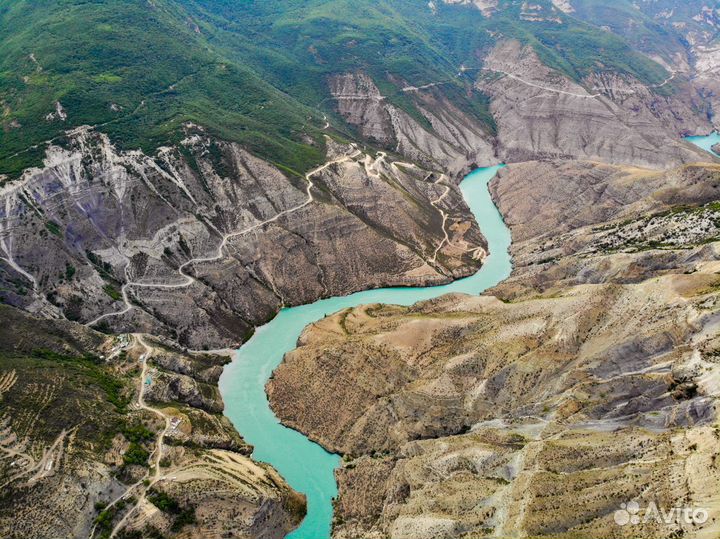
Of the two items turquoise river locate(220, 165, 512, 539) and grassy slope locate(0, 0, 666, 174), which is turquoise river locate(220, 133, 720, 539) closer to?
turquoise river locate(220, 165, 512, 539)

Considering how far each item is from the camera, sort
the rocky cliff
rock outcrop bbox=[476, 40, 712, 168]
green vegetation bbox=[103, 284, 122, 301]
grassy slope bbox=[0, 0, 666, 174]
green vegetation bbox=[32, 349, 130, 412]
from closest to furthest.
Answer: green vegetation bbox=[32, 349, 130, 412] → the rocky cliff → green vegetation bbox=[103, 284, 122, 301] → grassy slope bbox=[0, 0, 666, 174] → rock outcrop bbox=[476, 40, 712, 168]

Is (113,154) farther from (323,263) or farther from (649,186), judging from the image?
(649,186)

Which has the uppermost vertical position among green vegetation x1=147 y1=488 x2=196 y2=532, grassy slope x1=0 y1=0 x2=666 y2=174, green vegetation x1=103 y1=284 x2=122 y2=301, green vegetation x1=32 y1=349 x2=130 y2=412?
grassy slope x1=0 y1=0 x2=666 y2=174

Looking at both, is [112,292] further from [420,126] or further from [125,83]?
[420,126]

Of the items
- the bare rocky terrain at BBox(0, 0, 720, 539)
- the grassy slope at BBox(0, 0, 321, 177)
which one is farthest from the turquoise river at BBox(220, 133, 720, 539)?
the grassy slope at BBox(0, 0, 321, 177)

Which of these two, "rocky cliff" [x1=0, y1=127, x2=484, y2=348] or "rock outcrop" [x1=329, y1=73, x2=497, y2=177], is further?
"rock outcrop" [x1=329, y1=73, x2=497, y2=177]

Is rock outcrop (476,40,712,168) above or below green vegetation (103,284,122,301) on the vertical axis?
below

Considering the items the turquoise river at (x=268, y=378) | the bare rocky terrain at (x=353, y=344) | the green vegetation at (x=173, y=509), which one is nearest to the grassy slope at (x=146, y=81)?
the bare rocky terrain at (x=353, y=344)

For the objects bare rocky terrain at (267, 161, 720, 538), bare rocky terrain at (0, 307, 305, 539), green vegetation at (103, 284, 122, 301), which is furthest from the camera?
green vegetation at (103, 284, 122, 301)
